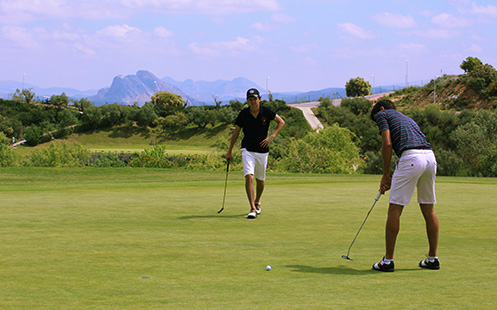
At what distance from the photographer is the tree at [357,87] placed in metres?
148

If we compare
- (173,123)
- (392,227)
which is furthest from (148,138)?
(392,227)

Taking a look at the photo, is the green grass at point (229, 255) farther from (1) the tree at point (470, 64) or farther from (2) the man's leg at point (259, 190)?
(1) the tree at point (470, 64)

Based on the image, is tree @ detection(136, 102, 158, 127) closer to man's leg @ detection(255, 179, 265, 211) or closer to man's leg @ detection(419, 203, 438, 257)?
man's leg @ detection(255, 179, 265, 211)

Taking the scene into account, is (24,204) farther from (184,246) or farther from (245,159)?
(184,246)

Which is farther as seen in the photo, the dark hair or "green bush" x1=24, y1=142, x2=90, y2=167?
"green bush" x1=24, y1=142, x2=90, y2=167

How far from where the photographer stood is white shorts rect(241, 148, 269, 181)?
1085cm

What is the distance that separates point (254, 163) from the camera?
1102cm

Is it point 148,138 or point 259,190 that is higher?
point 259,190

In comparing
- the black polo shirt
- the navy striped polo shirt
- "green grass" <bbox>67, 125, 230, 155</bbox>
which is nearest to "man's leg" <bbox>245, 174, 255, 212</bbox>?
the black polo shirt

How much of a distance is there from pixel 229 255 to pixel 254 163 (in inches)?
181

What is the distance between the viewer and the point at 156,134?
102 meters

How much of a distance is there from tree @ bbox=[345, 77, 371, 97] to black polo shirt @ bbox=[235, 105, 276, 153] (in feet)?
464

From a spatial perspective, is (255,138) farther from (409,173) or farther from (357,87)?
(357,87)

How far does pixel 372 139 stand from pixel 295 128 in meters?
13.3
